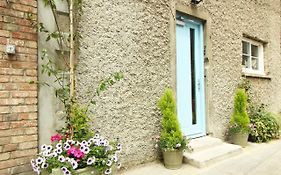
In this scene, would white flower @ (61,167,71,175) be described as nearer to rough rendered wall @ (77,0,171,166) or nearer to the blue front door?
rough rendered wall @ (77,0,171,166)

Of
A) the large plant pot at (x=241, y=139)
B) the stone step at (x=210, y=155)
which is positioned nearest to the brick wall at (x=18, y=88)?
the stone step at (x=210, y=155)

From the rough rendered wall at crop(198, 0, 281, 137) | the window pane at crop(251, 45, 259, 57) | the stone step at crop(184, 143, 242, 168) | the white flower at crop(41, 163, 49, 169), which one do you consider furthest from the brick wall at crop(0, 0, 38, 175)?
the window pane at crop(251, 45, 259, 57)

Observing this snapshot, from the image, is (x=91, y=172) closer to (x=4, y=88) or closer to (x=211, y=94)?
(x=4, y=88)

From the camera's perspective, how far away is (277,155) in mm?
4957

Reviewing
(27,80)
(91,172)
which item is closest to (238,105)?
(91,172)

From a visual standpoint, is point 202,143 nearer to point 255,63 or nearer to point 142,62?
point 142,62

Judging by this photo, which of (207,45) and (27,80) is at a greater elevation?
(207,45)

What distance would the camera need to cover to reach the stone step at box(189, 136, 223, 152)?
4832mm

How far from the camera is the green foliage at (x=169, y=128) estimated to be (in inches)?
164

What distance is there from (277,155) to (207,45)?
8.57ft

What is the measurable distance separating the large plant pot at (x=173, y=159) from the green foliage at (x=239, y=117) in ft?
6.99

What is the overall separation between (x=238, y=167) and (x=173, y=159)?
3.55 feet

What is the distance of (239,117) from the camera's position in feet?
19.0

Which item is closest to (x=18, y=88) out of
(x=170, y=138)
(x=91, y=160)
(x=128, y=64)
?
(x=91, y=160)
